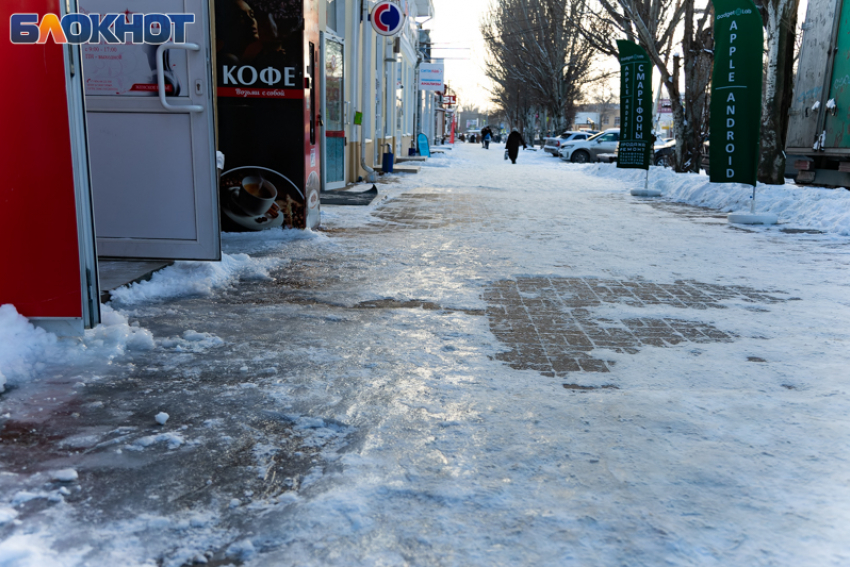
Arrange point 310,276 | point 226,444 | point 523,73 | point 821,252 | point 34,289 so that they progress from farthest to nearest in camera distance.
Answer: point 523,73
point 821,252
point 310,276
point 34,289
point 226,444

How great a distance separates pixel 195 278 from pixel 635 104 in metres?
11.9

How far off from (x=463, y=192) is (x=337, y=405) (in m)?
11.8

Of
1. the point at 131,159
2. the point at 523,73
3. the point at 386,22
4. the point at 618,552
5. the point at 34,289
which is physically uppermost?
the point at 523,73

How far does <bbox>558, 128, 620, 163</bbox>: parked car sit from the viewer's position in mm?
33219

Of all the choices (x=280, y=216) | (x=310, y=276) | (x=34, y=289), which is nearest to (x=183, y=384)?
(x=34, y=289)

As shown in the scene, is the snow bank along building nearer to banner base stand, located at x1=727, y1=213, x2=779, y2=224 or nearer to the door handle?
the door handle

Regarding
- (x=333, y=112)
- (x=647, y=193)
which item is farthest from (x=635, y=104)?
(x=333, y=112)

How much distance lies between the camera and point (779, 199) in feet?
36.8

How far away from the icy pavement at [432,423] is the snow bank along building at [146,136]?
33 cm

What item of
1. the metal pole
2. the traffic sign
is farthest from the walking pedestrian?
the traffic sign

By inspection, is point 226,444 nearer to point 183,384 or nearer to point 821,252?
point 183,384

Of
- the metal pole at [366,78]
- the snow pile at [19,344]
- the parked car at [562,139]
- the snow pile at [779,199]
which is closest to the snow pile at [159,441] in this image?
the snow pile at [19,344]

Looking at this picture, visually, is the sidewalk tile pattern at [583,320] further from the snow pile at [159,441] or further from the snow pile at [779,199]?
the snow pile at [779,199]

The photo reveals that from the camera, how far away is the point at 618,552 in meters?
2.13
